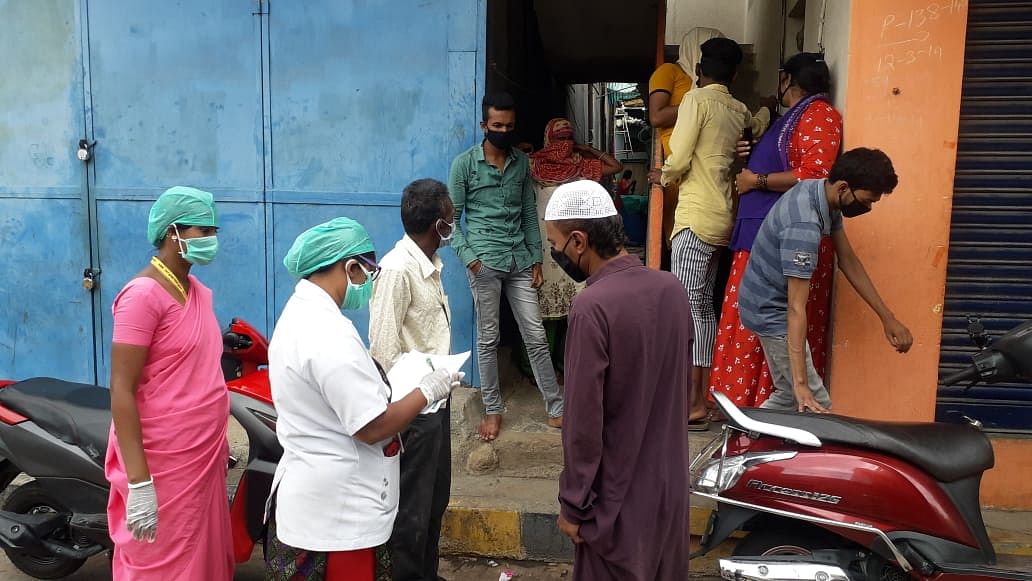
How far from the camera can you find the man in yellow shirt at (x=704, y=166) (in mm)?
Result: 4242

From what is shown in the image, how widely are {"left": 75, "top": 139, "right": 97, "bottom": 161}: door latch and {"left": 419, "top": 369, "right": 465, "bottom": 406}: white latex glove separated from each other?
360 cm

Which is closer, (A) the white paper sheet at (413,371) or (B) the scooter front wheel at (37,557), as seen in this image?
(A) the white paper sheet at (413,371)

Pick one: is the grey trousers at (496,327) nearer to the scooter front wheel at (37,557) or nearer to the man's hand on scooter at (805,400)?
the man's hand on scooter at (805,400)

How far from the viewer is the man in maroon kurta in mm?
2139

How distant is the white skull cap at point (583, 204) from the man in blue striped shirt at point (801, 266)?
4.23 ft

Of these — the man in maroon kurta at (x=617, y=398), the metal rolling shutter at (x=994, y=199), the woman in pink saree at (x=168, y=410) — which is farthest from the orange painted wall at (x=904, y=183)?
the woman in pink saree at (x=168, y=410)

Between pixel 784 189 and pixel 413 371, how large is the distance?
7.70 ft

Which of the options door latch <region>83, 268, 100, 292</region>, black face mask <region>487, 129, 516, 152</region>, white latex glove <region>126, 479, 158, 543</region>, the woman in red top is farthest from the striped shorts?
door latch <region>83, 268, 100, 292</region>

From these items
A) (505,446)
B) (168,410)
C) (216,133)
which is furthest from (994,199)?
(216,133)

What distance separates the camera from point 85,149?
4820mm

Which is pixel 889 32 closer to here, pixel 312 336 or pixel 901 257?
pixel 901 257

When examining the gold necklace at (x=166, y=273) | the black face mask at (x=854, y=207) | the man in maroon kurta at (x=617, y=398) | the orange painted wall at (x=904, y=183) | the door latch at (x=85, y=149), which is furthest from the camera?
the door latch at (x=85, y=149)

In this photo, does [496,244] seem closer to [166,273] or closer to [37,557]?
[166,273]

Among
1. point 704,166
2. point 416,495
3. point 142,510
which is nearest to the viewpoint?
point 142,510
